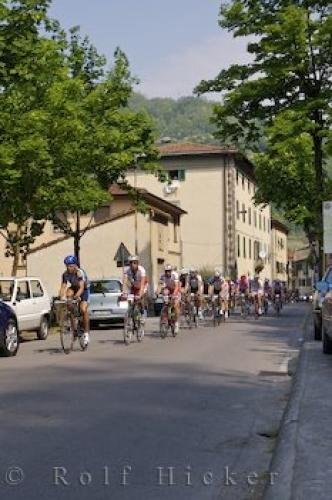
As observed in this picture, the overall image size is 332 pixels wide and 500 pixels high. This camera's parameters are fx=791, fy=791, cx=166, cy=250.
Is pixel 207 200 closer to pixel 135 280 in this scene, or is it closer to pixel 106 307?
pixel 106 307

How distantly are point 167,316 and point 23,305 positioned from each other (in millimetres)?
3547

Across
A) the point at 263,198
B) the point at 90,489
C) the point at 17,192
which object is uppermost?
the point at 263,198

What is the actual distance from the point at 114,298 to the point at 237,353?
1101cm

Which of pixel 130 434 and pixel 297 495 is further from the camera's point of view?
pixel 130 434

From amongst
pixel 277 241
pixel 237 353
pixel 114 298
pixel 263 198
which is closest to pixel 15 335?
pixel 237 353

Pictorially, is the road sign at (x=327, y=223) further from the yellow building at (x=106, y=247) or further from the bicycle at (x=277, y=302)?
the yellow building at (x=106, y=247)

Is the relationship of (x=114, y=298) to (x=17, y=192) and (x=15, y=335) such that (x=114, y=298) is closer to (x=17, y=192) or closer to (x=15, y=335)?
(x=17, y=192)

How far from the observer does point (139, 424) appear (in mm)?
7684

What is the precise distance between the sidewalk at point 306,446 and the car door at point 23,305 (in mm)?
10051

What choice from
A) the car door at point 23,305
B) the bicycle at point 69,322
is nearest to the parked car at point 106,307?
the car door at point 23,305

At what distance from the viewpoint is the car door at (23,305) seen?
62.7 ft

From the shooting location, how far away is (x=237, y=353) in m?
15.0

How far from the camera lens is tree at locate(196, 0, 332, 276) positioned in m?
26.1

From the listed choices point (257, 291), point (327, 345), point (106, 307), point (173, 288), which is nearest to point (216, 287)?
point (106, 307)
